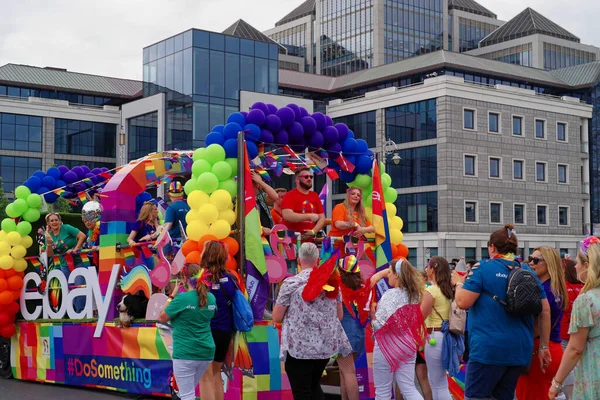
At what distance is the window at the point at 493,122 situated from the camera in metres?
57.7

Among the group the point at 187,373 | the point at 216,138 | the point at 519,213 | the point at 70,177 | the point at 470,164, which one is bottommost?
the point at 187,373

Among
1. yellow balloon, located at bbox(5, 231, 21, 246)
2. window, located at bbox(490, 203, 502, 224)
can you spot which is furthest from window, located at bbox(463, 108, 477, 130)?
yellow balloon, located at bbox(5, 231, 21, 246)

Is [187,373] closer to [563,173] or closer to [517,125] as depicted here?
[517,125]

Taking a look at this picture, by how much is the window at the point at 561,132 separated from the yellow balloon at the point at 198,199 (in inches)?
2149

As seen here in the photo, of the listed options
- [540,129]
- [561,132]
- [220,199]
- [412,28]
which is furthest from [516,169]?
[220,199]

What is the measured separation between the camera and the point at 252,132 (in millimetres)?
10648

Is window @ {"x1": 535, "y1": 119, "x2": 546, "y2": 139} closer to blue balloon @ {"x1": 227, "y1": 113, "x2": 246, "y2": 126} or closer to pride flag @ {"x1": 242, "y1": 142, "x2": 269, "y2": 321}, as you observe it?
blue balloon @ {"x1": 227, "y1": 113, "x2": 246, "y2": 126}

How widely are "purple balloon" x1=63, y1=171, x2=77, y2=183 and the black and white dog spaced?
12.8 feet

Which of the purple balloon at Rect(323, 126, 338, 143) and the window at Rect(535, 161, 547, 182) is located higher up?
the window at Rect(535, 161, 547, 182)

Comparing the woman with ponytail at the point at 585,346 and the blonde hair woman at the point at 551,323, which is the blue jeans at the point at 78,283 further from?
the woman with ponytail at the point at 585,346

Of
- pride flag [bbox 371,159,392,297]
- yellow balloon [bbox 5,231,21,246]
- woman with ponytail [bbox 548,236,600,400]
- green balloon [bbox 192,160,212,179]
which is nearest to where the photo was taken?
woman with ponytail [bbox 548,236,600,400]

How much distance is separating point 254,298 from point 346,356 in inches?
66.4

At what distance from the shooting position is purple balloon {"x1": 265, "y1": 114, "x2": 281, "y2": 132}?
36.1ft

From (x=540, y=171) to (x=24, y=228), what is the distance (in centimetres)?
5050
